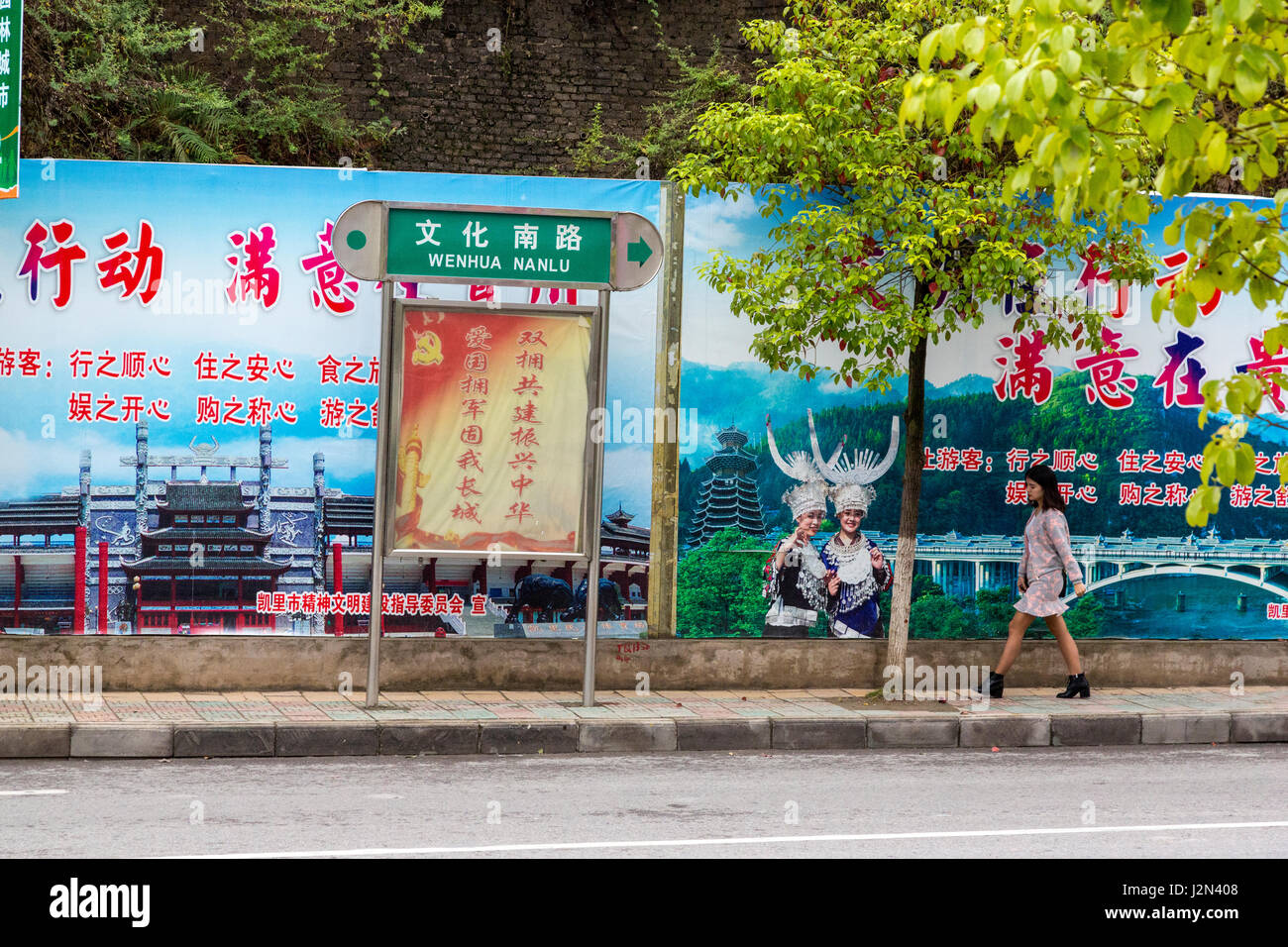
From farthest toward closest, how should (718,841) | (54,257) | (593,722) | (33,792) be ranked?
(54,257) < (593,722) < (33,792) < (718,841)

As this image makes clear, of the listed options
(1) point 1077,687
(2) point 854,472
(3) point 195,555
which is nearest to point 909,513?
(2) point 854,472

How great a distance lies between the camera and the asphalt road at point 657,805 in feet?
19.7

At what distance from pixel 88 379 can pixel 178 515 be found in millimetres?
1105

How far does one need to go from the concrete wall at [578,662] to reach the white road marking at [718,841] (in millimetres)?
3939

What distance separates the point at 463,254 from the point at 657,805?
154 inches

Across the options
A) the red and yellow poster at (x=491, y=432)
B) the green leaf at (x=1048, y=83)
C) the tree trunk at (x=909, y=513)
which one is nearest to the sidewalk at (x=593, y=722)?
the tree trunk at (x=909, y=513)

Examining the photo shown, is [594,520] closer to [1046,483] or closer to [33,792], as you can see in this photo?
[1046,483]

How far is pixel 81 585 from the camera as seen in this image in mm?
9570

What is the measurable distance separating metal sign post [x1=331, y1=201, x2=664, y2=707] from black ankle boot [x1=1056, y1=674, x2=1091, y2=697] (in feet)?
12.1

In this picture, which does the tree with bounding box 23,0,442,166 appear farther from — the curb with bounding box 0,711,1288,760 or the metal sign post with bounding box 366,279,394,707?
the curb with bounding box 0,711,1288,760

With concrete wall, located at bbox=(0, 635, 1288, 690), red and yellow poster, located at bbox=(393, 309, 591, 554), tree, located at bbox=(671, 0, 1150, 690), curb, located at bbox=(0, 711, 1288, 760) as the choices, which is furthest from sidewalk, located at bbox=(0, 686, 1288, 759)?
red and yellow poster, located at bbox=(393, 309, 591, 554)

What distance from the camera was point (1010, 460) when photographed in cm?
1075

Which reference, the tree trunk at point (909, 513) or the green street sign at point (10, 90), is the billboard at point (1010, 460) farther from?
the green street sign at point (10, 90)

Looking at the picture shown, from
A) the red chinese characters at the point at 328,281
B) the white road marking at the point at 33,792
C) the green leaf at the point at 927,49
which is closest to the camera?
the green leaf at the point at 927,49
